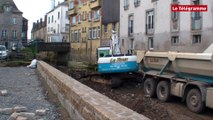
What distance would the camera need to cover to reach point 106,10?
5547 centimetres

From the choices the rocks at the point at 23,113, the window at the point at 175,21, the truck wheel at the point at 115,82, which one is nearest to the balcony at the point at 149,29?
the window at the point at 175,21

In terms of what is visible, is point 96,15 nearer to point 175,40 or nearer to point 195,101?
point 175,40

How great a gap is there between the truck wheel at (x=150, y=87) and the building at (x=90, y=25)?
31.7m

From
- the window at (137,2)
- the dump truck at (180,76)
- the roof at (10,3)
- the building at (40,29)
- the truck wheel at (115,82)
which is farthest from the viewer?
the building at (40,29)

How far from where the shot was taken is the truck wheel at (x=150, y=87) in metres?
19.2

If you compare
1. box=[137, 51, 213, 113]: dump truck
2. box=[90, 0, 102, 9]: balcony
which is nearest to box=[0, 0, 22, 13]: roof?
box=[90, 0, 102, 9]: balcony

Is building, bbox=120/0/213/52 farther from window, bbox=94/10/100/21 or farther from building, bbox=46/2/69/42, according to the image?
building, bbox=46/2/69/42

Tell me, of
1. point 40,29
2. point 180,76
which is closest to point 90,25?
point 180,76

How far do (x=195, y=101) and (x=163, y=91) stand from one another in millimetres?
3466

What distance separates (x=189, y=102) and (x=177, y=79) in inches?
65.2

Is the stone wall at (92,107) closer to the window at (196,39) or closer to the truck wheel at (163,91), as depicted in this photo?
the truck wheel at (163,91)

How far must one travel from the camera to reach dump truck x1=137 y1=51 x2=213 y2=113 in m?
14.1

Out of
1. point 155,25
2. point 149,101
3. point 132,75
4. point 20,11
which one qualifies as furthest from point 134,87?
point 20,11

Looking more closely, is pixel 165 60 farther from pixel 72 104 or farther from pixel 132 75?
pixel 72 104
